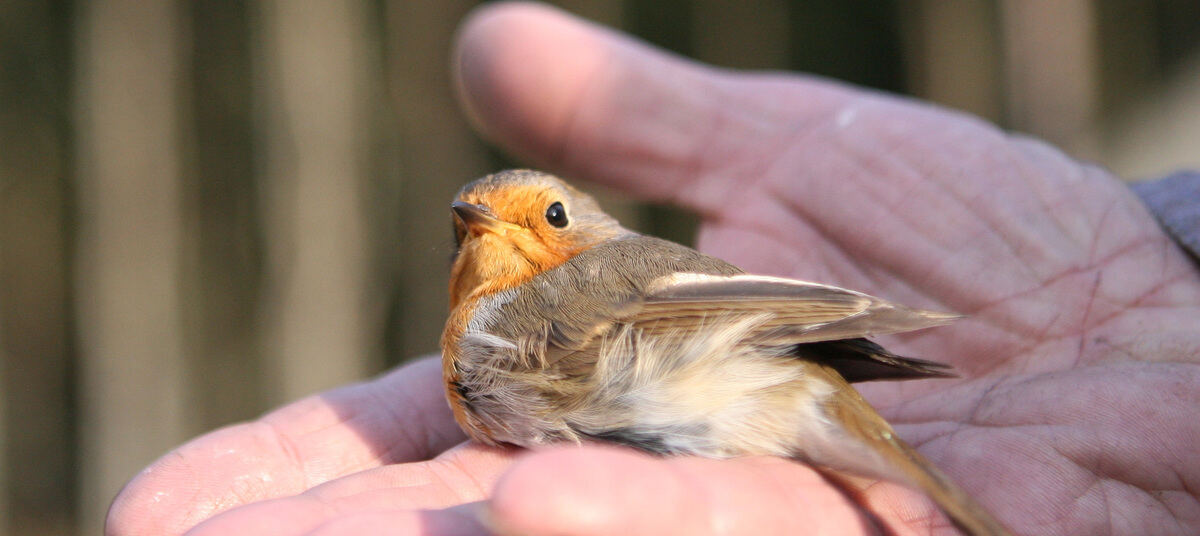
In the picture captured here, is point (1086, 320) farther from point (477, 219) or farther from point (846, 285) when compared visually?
point (477, 219)

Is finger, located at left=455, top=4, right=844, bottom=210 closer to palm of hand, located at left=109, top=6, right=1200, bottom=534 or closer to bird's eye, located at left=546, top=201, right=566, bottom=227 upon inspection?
palm of hand, located at left=109, top=6, right=1200, bottom=534

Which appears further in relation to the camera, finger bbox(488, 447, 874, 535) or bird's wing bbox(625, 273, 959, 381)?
bird's wing bbox(625, 273, 959, 381)

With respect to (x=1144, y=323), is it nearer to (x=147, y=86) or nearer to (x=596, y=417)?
(x=596, y=417)

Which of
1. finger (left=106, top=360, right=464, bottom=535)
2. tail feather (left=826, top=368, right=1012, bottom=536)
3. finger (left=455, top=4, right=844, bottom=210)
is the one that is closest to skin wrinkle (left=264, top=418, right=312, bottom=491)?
finger (left=106, top=360, right=464, bottom=535)

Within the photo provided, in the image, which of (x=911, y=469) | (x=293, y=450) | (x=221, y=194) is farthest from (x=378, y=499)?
(x=221, y=194)

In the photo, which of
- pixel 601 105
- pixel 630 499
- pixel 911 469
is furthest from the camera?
pixel 601 105

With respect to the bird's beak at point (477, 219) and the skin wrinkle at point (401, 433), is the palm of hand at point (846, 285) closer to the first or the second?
the skin wrinkle at point (401, 433)
